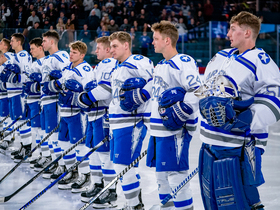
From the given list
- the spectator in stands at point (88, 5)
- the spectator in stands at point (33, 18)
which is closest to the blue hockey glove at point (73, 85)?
the spectator in stands at point (33, 18)

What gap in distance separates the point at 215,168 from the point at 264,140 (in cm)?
27

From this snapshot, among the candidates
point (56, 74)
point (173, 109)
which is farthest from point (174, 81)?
point (56, 74)

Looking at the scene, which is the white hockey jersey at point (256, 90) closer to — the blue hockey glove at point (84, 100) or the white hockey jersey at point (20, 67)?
the blue hockey glove at point (84, 100)

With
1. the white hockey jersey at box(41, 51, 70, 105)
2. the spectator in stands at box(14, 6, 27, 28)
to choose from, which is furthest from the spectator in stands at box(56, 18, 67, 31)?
the white hockey jersey at box(41, 51, 70, 105)

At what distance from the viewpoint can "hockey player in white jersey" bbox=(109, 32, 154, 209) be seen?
291 centimetres

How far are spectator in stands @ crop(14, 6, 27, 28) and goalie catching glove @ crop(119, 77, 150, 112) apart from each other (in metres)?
6.41

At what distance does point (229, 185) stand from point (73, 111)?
7.56ft

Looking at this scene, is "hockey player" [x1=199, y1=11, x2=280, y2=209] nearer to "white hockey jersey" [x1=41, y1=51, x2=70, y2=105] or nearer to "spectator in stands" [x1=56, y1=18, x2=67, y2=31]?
"white hockey jersey" [x1=41, y1=51, x2=70, y2=105]

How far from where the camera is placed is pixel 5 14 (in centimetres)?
873

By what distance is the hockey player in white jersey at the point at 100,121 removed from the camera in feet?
11.1

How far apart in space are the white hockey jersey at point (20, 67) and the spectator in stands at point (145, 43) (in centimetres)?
241

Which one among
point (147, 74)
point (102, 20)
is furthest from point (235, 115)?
point (102, 20)

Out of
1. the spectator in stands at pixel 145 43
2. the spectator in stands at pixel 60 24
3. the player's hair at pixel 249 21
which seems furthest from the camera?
the spectator in stands at pixel 60 24

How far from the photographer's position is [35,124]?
4789 millimetres
